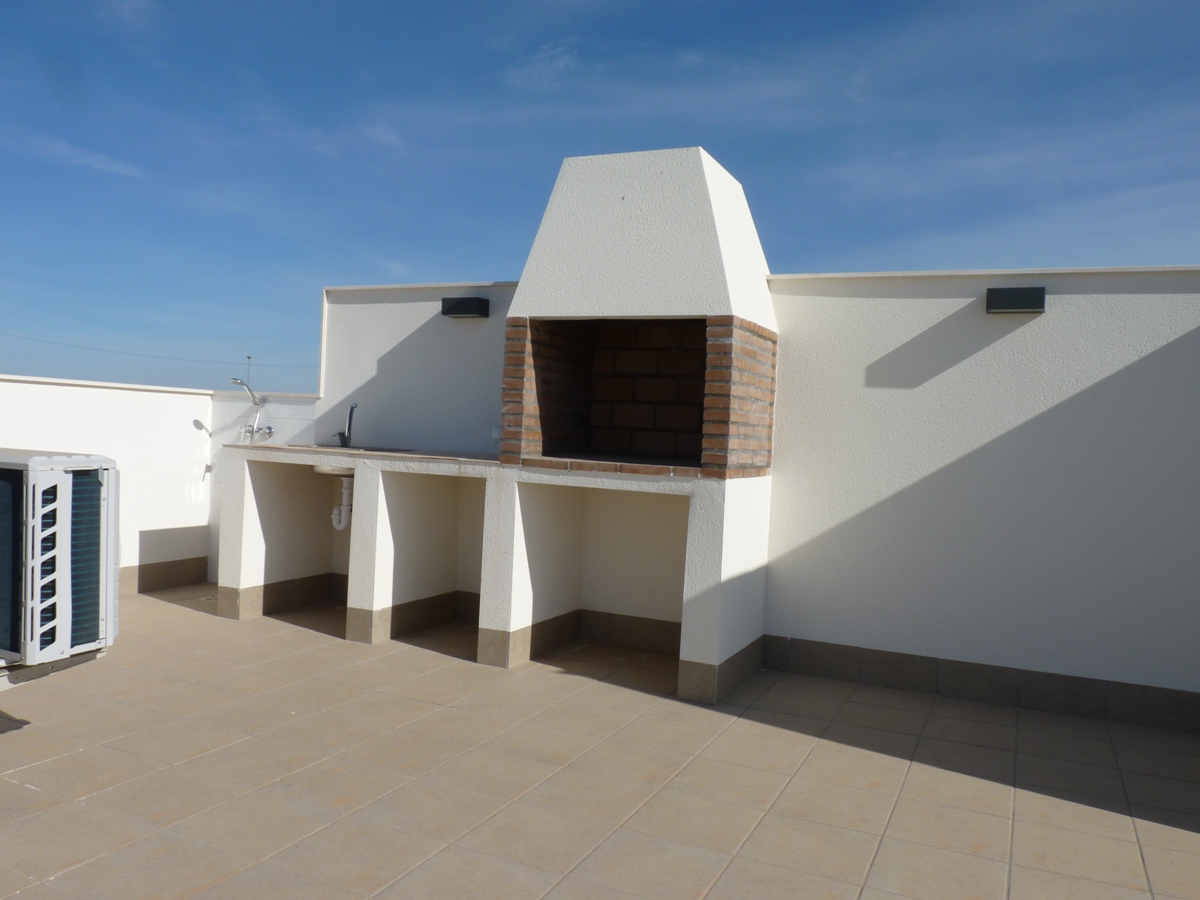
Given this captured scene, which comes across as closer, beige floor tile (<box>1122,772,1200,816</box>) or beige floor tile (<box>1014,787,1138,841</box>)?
beige floor tile (<box>1014,787,1138,841</box>)

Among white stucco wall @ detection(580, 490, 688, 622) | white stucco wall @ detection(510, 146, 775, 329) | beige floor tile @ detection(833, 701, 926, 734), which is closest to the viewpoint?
beige floor tile @ detection(833, 701, 926, 734)

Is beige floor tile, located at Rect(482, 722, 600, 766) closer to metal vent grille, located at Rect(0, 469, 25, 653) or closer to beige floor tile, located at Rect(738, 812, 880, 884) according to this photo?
beige floor tile, located at Rect(738, 812, 880, 884)

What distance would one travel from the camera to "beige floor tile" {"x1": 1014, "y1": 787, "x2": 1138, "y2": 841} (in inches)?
152

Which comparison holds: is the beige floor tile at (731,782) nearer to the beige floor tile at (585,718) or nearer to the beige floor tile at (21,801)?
the beige floor tile at (585,718)

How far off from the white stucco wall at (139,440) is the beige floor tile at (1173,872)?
8.29m

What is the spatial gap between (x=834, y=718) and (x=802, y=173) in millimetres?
9718

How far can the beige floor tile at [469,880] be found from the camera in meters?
3.04

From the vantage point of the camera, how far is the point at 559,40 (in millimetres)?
10383

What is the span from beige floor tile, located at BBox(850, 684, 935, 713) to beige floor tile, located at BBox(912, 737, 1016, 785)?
2.07 feet

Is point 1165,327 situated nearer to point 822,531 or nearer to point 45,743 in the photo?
point 822,531

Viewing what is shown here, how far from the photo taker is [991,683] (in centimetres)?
581

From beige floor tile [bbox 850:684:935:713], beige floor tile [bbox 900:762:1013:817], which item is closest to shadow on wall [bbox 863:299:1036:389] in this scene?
beige floor tile [bbox 850:684:935:713]

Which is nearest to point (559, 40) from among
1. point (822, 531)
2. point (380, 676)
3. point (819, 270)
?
point (819, 270)

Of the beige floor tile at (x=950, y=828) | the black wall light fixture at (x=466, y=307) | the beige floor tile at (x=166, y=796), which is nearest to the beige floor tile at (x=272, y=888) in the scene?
the beige floor tile at (x=166, y=796)
